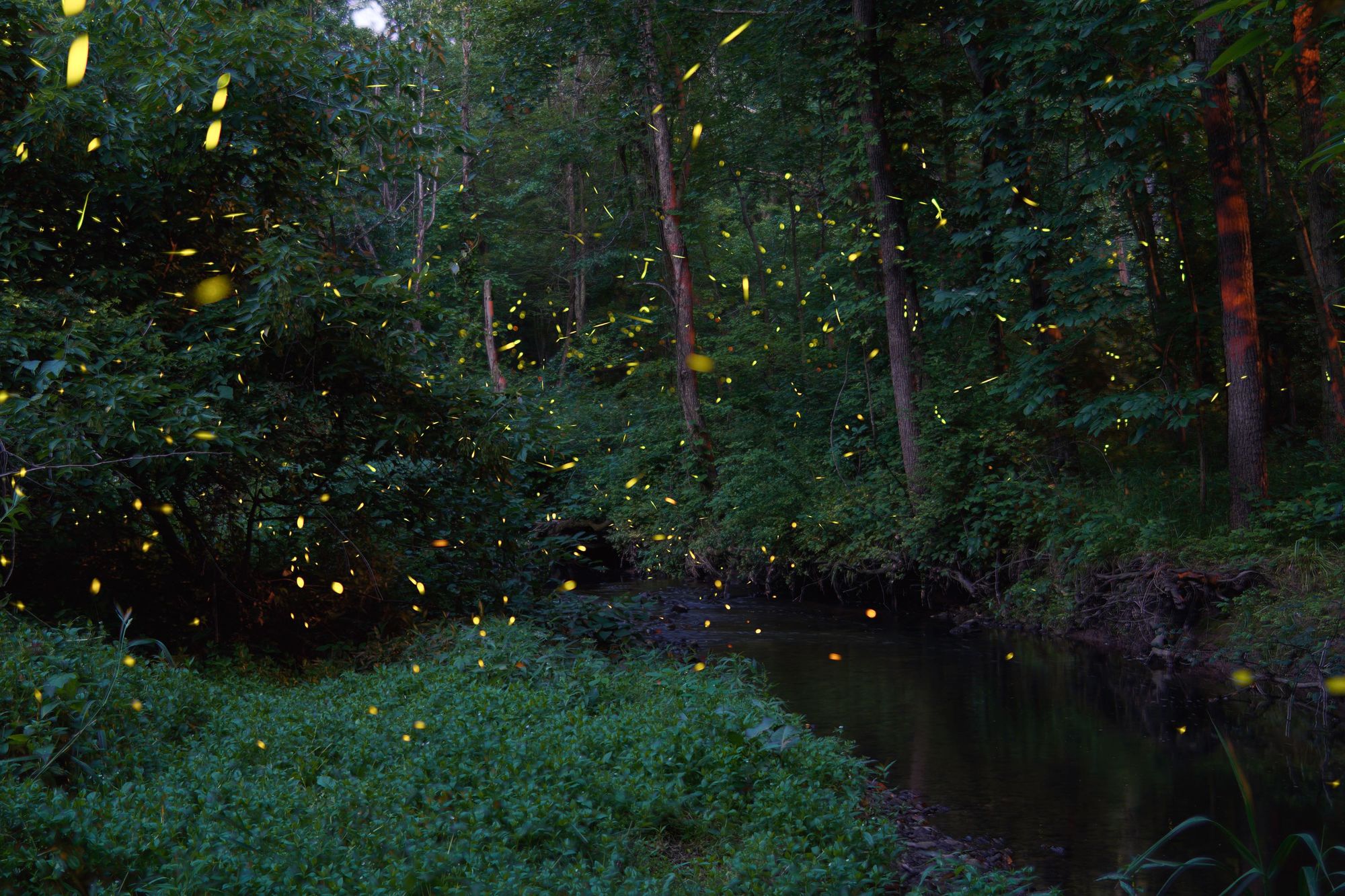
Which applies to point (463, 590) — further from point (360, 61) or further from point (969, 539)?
point (969, 539)

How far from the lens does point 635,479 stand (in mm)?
20750

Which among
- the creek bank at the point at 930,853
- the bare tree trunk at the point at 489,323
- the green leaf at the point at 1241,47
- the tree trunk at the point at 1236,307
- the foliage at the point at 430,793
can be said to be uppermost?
the bare tree trunk at the point at 489,323

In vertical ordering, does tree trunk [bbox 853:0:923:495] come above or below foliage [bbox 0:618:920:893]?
above

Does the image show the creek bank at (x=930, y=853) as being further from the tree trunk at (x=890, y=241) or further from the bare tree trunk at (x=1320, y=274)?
the tree trunk at (x=890, y=241)

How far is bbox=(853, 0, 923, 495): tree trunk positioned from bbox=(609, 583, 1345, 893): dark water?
11.3ft

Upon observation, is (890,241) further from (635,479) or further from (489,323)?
(489,323)

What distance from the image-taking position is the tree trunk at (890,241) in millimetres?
15664

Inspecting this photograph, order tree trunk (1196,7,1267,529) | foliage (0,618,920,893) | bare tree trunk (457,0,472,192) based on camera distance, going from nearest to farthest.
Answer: foliage (0,618,920,893) < tree trunk (1196,7,1267,529) < bare tree trunk (457,0,472,192)

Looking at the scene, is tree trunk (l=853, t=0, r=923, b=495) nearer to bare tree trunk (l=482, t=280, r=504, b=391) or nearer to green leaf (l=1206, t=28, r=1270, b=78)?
bare tree trunk (l=482, t=280, r=504, b=391)

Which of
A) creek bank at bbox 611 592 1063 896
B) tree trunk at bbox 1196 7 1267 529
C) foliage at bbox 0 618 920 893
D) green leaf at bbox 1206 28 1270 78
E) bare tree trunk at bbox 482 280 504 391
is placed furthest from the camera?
bare tree trunk at bbox 482 280 504 391

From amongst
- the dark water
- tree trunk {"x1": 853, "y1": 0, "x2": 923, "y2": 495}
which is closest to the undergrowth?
the dark water

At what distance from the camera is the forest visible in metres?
5.05

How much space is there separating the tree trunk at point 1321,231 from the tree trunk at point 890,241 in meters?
5.31

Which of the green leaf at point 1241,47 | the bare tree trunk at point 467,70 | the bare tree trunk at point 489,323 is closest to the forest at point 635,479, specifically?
the green leaf at point 1241,47
